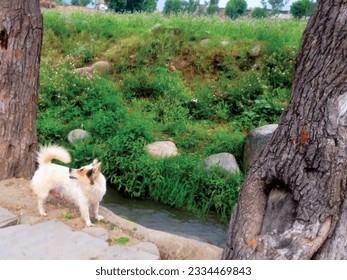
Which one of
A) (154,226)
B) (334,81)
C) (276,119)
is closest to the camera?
(334,81)

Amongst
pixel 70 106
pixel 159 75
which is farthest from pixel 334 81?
pixel 159 75

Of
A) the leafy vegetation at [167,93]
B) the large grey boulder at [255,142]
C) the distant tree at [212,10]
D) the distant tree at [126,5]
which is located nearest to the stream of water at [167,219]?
the leafy vegetation at [167,93]

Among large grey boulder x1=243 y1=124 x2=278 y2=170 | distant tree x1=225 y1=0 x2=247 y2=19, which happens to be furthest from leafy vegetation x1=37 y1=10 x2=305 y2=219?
distant tree x1=225 y1=0 x2=247 y2=19

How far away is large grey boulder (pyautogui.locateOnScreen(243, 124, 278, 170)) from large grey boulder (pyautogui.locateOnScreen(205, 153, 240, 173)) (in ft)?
0.88

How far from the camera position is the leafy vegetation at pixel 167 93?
817 centimetres

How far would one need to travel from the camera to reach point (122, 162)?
827cm

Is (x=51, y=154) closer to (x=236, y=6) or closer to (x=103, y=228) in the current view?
(x=103, y=228)

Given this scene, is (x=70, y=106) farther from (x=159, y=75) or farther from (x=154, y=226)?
(x=154, y=226)

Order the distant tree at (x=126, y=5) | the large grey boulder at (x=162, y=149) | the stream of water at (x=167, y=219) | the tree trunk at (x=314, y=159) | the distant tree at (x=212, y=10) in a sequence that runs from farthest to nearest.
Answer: the distant tree at (x=126, y=5), the distant tree at (x=212, y=10), the large grey boulder at (x=162, y=149), the stream of water at (x=167, y=219), the tree trunk at (x=314, y=159)

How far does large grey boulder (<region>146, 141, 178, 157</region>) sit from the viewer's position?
8.66 metres

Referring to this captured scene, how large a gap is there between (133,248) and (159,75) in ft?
25.6

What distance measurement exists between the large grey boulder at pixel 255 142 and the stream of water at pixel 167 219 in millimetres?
1432

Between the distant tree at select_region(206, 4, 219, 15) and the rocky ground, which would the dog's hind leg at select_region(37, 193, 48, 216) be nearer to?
the rocky ground

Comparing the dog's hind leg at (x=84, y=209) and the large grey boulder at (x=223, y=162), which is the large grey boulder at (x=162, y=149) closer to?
the large grey boulder at (x=223, y=162)
